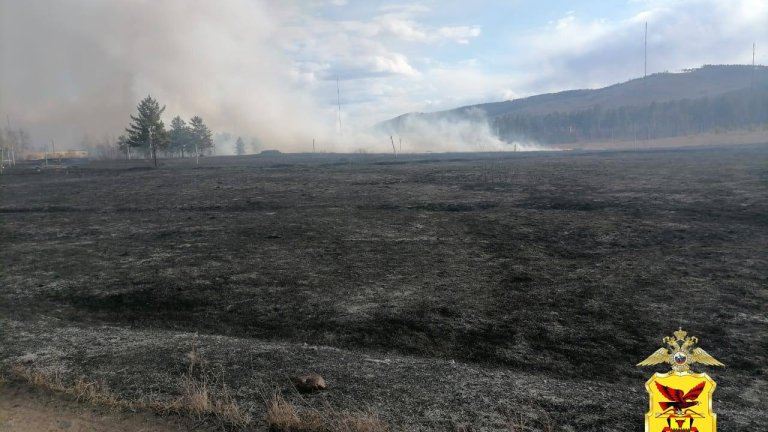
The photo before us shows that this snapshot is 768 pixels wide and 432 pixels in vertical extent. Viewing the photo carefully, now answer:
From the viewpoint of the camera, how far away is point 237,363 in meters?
8.24

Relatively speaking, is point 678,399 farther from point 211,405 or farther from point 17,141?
point 17,141

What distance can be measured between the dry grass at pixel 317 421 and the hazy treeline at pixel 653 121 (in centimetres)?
14247

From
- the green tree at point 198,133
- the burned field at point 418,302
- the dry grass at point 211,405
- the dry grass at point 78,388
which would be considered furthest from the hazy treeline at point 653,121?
the dry grass at point 78,388

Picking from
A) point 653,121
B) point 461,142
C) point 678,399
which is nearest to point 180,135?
point 461,142

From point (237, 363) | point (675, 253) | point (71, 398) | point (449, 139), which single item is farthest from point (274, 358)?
point (449, 139)

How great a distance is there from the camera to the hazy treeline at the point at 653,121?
477 ft

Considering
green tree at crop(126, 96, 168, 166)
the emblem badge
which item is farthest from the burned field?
green tree at crop(126, 96, 168, 166)

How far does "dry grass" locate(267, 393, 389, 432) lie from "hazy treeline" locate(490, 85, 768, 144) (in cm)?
14247

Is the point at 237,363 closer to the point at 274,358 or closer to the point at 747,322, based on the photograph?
the point at 274,358

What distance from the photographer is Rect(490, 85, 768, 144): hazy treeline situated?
145 meters

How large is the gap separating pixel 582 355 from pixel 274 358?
506cm

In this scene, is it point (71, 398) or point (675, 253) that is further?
point (675, 253)

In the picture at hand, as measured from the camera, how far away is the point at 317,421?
627 centimetres

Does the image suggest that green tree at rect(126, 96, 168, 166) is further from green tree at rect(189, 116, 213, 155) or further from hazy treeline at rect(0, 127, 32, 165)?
hazy treeline at rect(0, 127, 32, 165)
